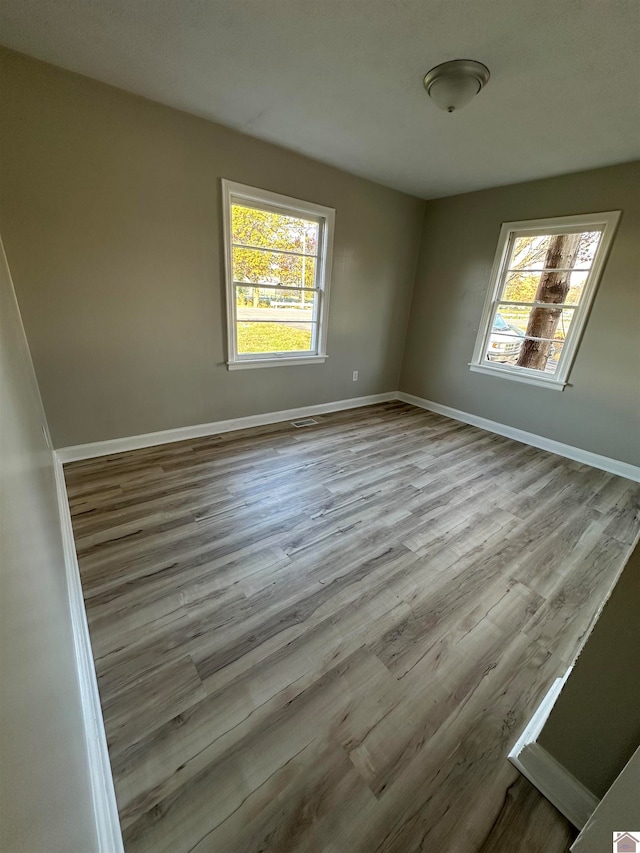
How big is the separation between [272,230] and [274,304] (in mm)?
654

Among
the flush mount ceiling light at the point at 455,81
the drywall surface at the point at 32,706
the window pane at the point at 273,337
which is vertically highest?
the flush mount ceiling light at the point at 455,81

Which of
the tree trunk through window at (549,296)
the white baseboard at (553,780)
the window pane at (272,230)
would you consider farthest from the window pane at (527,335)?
the white baseboard at (553,780)

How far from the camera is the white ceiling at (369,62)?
58.0 inches

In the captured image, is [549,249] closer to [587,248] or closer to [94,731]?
[587,248]

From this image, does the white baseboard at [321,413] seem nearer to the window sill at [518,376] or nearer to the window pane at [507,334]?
the window sill at [518,376]

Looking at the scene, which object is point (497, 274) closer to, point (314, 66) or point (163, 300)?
point (314, 66)

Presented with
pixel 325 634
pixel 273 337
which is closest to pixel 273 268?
pixel 273 337

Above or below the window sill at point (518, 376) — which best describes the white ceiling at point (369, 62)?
above

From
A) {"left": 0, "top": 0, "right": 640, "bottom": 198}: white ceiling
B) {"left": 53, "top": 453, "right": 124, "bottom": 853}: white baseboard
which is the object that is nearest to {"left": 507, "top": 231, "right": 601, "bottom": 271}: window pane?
{"left": 0, "top": 0, "right": 640, "bottom": 198}: white ceiling

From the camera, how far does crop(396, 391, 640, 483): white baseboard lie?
3.03m

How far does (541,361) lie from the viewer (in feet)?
11.6

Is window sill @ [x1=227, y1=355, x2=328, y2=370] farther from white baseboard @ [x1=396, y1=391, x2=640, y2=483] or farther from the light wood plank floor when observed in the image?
white baseboard @ [x1=396, y1=391, x2=640, y2=483]

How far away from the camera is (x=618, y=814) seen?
0.74 m

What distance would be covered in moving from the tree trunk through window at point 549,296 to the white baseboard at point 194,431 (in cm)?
192
